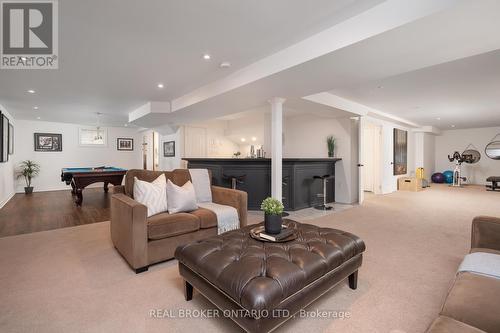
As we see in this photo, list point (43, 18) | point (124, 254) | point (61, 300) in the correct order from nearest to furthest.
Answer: point (61, 300) < point (43, 18) < point (124, 254)

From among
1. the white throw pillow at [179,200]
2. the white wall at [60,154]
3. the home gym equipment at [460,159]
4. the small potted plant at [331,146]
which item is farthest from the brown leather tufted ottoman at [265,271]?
the home gym equipment at [460,159]

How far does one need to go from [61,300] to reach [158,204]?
1.12m

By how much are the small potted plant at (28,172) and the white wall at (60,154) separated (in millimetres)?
172

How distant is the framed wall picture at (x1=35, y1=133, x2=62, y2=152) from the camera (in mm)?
7807

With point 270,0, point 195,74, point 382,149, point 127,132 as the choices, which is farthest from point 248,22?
point 127,132

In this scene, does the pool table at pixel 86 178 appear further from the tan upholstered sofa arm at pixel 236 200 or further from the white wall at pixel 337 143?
the white wall at pixel 337 143

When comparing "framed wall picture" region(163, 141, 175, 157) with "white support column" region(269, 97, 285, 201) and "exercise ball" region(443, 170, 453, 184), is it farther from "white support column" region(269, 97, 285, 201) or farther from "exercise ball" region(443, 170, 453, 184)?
"exercise ball" region(443, 170, 453, 184)

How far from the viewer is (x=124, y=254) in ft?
8.11

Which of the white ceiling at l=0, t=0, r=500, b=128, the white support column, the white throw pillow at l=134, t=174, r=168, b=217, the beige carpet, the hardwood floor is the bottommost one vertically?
the beige carpet

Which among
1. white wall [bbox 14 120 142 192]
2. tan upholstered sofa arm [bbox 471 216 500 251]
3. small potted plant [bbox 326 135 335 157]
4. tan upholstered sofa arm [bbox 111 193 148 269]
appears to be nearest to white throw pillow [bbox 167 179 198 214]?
tan upholstered sofa arm [bbox 111 193 148 269]

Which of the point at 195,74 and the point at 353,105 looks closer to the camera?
the point at 195,74

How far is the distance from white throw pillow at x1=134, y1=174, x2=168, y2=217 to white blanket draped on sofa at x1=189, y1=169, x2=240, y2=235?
0.54m

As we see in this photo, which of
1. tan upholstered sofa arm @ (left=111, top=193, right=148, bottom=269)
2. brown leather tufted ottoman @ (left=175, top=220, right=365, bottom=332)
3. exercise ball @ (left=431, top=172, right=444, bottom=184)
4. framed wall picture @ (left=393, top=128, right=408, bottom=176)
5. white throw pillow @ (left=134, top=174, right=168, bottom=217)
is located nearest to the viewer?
brown leather tufted ottoman @ (left=175, top=220, right=365, bottom=332)

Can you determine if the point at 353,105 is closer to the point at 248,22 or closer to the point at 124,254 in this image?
the point at 248,22
